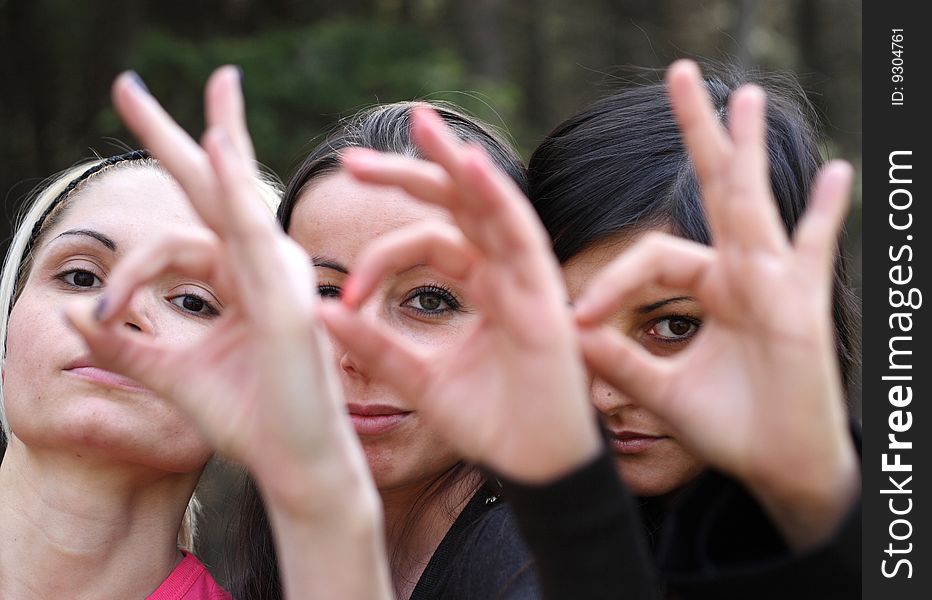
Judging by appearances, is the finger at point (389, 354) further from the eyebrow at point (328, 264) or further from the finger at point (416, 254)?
the eyebrow at point (328, 264)

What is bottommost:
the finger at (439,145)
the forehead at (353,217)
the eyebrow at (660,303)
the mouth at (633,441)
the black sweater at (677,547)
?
the mouth at (633,441)

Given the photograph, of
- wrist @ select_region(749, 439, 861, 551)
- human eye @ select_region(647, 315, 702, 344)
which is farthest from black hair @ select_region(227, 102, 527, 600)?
wrist @ select_region(749, 439, 861, 551)

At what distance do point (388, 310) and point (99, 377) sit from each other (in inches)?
24.1

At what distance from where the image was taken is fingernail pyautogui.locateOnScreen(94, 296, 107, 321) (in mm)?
1330

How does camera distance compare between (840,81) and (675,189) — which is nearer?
(675,189)

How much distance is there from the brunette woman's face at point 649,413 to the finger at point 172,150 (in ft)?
3.51

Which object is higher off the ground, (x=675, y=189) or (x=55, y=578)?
(x=675, y=189)

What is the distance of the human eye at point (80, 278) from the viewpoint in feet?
7.65

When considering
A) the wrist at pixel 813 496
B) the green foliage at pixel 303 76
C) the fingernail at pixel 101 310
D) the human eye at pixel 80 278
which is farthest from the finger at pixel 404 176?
the green foliage at pixel 303 76

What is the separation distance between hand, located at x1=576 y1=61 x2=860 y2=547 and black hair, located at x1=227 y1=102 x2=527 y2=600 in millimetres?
1018

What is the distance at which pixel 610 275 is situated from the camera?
1400mm

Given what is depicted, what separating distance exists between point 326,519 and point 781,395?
0.58 metres
